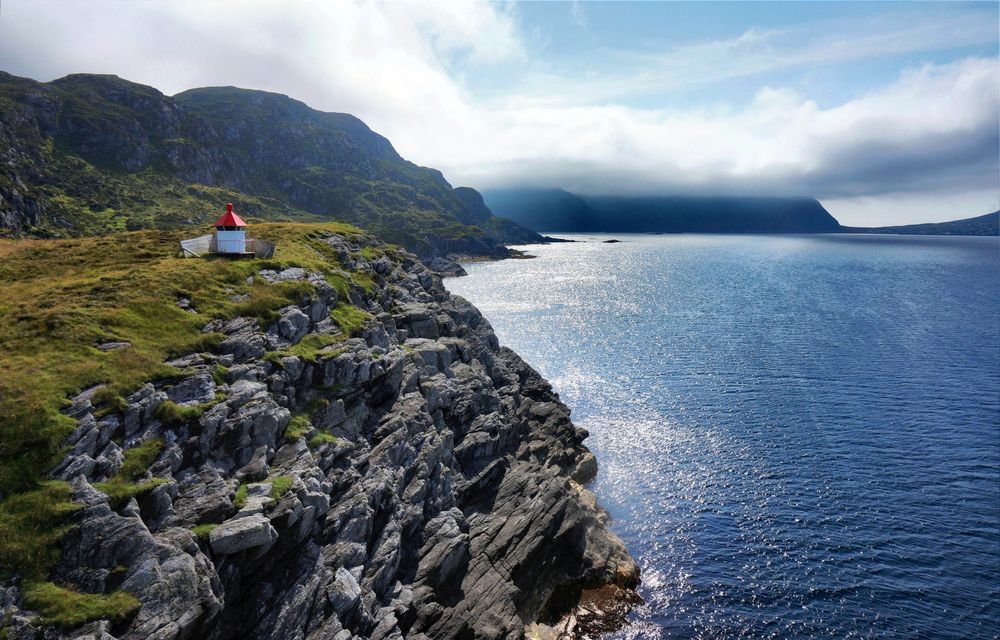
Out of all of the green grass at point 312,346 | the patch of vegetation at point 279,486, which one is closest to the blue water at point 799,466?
the patch of vegetation at point 279,486

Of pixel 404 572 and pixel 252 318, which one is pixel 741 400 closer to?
pixel 404 572

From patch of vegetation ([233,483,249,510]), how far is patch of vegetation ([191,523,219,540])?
59.6 inches

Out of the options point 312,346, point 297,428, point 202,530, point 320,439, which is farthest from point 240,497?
point 312,346

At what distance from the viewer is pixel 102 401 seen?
25.8m

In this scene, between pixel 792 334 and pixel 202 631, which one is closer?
pixel 202 631

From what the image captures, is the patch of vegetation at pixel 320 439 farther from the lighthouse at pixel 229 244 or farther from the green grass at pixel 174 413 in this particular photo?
the lighthouse at pixel 229 244

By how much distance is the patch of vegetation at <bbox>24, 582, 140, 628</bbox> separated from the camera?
1878cm

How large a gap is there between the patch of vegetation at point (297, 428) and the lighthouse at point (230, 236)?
2138 cm

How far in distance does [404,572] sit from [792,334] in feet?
371

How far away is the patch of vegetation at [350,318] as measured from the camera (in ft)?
140

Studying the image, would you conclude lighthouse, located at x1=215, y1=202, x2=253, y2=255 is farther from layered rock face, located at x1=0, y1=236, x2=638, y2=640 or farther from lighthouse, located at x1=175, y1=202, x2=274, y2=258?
layered rock face, located at x1=0, y1=236, x2=638, y2=640

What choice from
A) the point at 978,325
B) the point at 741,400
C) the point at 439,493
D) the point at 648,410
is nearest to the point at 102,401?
the point at 439,493

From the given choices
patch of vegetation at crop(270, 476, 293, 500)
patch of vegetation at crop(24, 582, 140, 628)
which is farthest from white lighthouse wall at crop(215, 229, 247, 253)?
patch of vegetation at crop(24, 582, 140, 628)

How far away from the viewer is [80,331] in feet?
98.4
